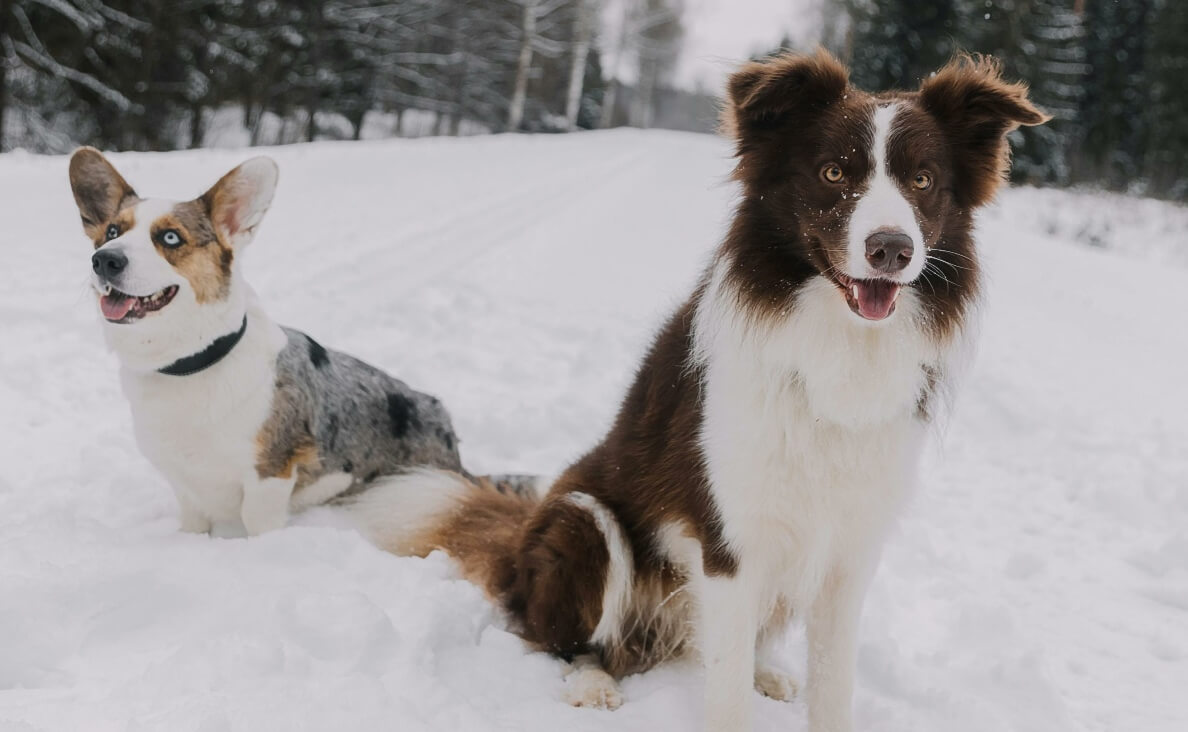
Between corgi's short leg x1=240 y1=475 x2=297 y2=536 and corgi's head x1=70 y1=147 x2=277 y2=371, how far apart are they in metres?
0.57

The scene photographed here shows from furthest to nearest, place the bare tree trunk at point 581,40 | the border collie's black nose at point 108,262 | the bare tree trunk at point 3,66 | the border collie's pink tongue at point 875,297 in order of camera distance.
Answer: the bare tree trunk at point 581,40
the bare tree trunk at point 3,66
the border collie's black nose at point 108,262
the border collie's pink tongue at point 875,297

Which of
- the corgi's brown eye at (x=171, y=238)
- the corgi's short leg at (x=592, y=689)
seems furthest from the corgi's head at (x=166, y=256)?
the corgi's short leg at (x=592, y=689)

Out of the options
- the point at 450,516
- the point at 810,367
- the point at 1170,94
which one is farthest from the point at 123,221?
the point at 1170,94

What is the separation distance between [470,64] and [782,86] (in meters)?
28.8

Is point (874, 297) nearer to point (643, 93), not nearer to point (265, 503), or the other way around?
point (265, 503)

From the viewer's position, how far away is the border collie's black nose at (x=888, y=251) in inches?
76.5

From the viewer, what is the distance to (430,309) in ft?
20.9

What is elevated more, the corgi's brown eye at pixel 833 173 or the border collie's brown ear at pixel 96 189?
the corgi's brown eye at pixel 833 173

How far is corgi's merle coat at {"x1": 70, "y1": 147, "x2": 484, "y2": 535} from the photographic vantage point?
9.36ft

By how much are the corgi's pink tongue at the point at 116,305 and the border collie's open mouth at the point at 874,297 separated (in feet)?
7.80

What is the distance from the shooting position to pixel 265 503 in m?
3.14

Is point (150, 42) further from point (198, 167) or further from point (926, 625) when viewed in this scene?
point (926, 625)

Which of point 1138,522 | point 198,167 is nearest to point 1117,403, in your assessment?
point 1138,522

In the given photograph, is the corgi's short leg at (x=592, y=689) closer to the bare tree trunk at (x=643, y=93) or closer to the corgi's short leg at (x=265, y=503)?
the corgi's short leg at (x=265, y=503)
